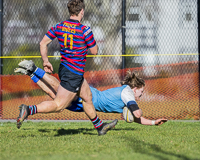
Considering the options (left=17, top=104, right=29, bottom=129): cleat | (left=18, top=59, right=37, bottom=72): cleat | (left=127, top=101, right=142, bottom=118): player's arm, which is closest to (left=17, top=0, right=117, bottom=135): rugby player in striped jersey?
(left=17, top=104, right=29, bottom=129): cleat

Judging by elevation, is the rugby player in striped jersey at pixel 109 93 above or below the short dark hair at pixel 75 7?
below

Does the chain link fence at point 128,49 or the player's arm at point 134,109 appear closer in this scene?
the player's arm at point 134,109

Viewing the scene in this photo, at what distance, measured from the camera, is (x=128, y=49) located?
9.48 m

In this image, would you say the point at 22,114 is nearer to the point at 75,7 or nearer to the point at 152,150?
the point at 75,7

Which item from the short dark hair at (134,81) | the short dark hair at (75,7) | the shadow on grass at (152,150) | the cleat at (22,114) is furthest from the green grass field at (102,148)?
the short dark hair at (75,7)

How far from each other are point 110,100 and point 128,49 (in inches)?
174

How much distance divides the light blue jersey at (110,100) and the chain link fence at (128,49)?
3392 millimetres

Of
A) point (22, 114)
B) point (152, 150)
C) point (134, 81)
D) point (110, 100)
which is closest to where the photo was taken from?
point (152, 150)

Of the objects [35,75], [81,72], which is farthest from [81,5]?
[35,75]

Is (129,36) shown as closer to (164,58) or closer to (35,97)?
(164,58)

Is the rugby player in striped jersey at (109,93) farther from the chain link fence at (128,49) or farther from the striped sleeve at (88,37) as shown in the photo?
the chain link fence at (128,49)

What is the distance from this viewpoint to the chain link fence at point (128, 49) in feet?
29.2

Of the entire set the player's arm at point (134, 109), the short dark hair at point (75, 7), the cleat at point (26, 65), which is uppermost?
the short dark hair at point (75, 7)

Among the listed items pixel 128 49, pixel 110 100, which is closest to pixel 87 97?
pixel 110 100
